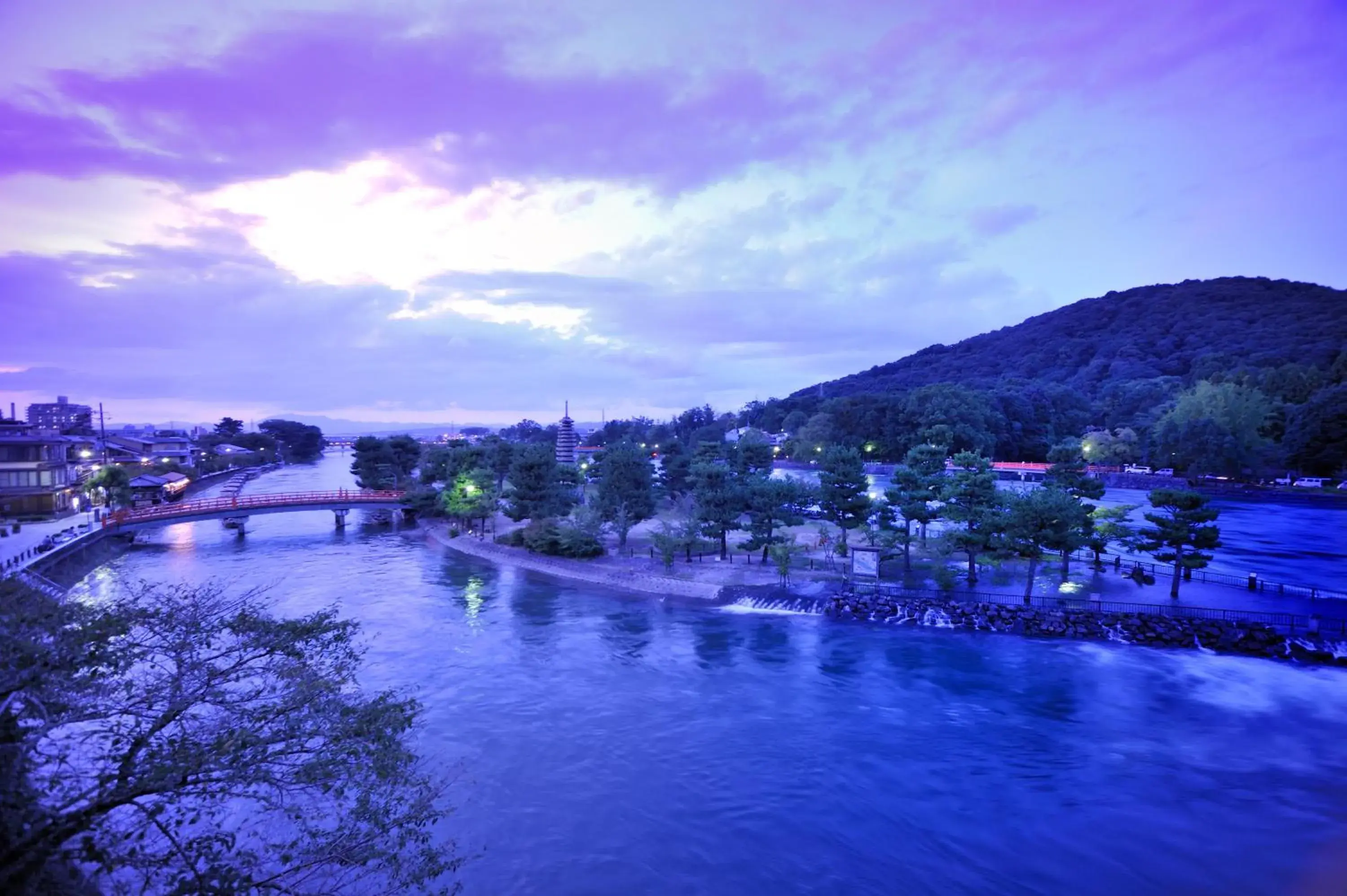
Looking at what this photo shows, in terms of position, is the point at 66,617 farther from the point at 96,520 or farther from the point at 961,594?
the point at 96,520

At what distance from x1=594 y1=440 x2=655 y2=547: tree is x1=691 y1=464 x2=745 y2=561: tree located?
497 centimetres

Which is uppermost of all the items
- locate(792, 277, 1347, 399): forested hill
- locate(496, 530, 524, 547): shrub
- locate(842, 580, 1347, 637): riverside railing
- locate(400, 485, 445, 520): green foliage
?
locate(792, 277, 1347, 399): forested hill

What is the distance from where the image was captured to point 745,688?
2028cm

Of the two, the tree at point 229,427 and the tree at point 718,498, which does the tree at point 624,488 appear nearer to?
the tree at point 718,498

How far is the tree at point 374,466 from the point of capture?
58844mm

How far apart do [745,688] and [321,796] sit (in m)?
11.4

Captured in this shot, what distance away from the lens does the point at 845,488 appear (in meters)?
30.5

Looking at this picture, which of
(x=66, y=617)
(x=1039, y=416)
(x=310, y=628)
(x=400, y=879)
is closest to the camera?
(x=66, y=617)

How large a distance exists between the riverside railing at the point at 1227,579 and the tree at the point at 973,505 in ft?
21.2

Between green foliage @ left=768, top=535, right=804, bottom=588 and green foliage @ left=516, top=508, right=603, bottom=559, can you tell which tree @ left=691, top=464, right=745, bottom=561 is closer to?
green foliage @ left=768, top=535, right=804, bottom=588

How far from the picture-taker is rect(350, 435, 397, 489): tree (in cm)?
5884

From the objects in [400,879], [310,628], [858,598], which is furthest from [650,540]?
[310,628]

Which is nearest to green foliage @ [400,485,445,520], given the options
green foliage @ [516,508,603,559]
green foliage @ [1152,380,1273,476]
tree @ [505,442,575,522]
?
tree @ [505,442,575,522]

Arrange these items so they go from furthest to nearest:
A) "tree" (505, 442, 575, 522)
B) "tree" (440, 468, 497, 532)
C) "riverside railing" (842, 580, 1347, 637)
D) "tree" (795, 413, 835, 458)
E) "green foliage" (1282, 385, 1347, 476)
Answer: "tree" (795, 413, 835, 458), "green foliage" (1282, 385, 1347, 476), "tree" (440, 468, 497, 532), "tree" (505, 442, 575, 522), "riverside railing" (842, 580, 1347, 637)
